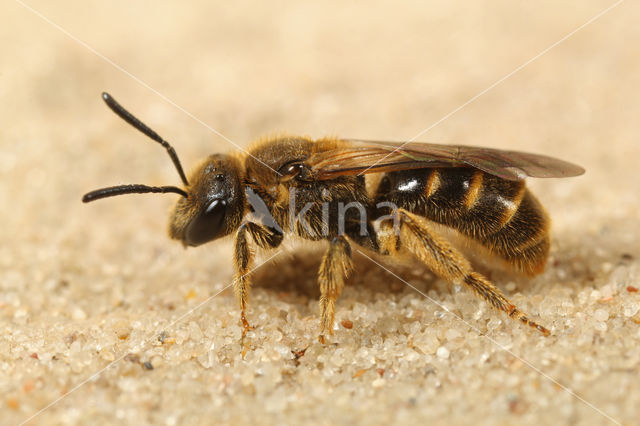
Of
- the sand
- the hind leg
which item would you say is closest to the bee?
the hind leg

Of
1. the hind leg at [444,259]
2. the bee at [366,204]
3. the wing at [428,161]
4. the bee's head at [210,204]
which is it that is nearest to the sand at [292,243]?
the hind leg at [444,259]

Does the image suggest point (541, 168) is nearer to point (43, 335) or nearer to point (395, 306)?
point (395, 306)

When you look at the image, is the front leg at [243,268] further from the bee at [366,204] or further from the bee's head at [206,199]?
the bee's head at [206,199]

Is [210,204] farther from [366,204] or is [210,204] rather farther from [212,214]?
[366,204]

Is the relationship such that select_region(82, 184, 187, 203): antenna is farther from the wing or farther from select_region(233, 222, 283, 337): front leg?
the wing

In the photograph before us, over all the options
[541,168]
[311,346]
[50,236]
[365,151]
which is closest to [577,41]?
[541,168]

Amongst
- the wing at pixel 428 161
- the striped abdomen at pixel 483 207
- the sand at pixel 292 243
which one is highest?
the wing at pixel 428 161

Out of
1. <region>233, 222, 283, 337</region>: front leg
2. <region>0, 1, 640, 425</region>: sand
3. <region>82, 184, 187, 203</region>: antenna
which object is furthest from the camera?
<region>233, 222, 283, 337</region>: front leg
